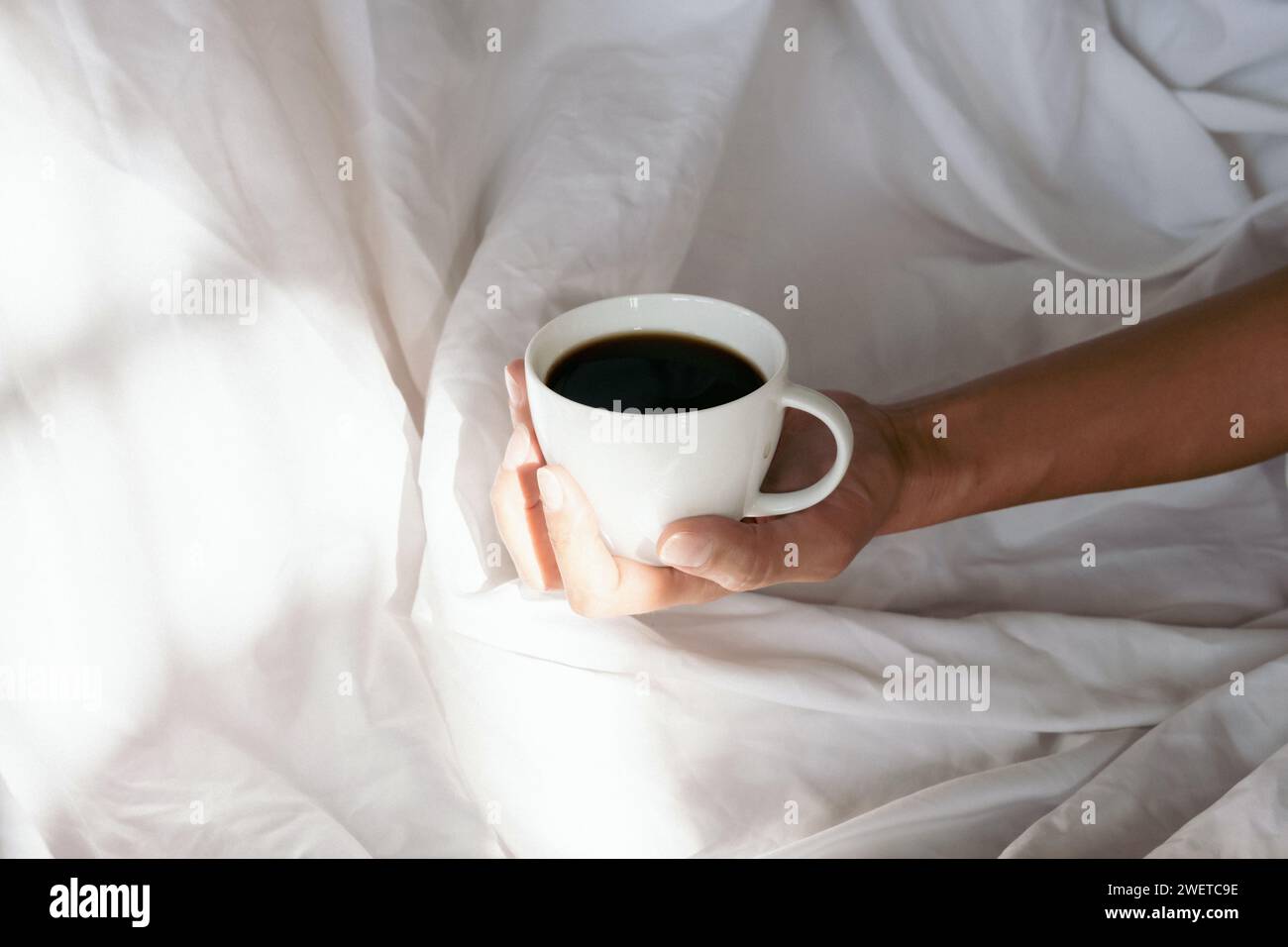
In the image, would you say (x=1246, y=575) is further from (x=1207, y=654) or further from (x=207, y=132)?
(x=207, y=132)

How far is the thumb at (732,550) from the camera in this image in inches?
23.4

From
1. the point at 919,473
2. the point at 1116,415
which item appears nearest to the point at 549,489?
the point at 919,473

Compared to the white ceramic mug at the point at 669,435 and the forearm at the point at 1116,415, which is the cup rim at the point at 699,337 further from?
the forearm at the point at 1116,415

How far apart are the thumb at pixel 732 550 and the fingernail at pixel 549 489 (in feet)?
0.19

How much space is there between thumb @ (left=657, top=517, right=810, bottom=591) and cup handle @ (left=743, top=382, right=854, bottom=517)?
13 millimetres

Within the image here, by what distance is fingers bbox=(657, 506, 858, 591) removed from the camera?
60 centimetres

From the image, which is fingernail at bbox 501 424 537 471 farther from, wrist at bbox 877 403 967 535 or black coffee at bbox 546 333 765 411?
wrist at bbox 877 403 967 535

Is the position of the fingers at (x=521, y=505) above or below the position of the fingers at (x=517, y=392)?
below

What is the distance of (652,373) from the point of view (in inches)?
23.8

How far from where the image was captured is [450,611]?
0.69 m

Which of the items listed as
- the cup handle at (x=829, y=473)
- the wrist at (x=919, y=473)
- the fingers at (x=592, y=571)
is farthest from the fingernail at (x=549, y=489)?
the wrist at (x=919, y=473)

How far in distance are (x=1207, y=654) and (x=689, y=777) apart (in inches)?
12.8

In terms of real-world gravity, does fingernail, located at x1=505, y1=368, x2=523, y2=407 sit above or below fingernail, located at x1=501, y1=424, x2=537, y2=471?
above

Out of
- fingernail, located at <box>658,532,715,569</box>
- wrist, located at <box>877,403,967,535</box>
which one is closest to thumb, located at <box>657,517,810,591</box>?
fingernail, located at <box>658,532,715,569</box>
